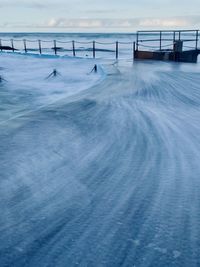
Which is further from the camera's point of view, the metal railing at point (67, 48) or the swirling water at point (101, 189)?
the metal railing at point (67, 48)

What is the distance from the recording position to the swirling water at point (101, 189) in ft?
9.07

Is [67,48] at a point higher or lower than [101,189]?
lower

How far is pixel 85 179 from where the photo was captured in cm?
416

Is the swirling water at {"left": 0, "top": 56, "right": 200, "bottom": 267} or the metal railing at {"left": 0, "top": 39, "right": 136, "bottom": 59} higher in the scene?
the swirling water at {"left": 0, "top": 56, "right": 200, "bottom": 267}

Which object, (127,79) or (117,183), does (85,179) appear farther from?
(127,79)

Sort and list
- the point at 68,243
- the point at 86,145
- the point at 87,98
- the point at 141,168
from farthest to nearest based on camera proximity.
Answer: the point at 87,98, the point at 86,145, the point at 141,168, the point at 68,243

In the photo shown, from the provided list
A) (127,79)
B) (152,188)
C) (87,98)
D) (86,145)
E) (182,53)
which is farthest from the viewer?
Answer: (182,53)

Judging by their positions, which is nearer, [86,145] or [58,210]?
[58,210]

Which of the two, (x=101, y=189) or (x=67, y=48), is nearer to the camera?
(x=101, y=189)

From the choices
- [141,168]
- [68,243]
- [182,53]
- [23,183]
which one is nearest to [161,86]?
[141,168]

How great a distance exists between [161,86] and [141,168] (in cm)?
739

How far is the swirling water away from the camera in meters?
2.76

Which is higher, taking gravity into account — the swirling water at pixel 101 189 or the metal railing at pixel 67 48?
the swirling water at pixel 101 189

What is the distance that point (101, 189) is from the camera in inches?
152
